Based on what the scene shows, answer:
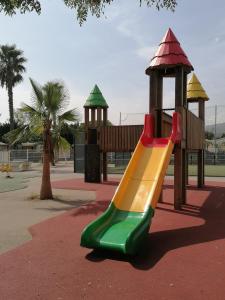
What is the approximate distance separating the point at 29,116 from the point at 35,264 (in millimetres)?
7845

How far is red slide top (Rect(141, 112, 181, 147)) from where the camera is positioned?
993 cm

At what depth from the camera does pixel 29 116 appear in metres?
12.8

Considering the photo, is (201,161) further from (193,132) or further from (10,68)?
(10,68)

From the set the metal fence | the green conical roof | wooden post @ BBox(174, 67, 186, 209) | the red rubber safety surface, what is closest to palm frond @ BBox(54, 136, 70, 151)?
wooden post @ BBox(174, 67, 186, 209)

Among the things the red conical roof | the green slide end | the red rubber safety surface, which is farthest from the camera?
the red conical roof

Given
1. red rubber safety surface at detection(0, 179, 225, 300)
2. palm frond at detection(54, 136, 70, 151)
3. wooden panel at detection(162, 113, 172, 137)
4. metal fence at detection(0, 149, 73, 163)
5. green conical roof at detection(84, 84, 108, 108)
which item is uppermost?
green conical roof at detection(84, 84, 108, 108)

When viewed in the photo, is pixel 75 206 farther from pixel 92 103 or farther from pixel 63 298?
pixel 92 103

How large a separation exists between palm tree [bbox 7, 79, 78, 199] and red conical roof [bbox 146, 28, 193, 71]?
347 cm

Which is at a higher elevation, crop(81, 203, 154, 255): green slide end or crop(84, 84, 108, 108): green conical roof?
crop(84, 84, 108, 108): green conical roof

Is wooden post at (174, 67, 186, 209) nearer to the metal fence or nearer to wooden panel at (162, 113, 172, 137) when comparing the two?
wooden panel at (162, 113, 172, 137)

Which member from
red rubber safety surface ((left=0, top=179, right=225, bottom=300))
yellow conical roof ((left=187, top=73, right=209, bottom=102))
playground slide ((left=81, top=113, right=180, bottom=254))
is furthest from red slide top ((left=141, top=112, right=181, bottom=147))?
yellow conical roof ((left=187, top=73, right=209, bottom=102))

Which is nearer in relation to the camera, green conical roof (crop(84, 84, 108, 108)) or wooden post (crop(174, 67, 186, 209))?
wooden post (crop(174, 67, 186, 209))

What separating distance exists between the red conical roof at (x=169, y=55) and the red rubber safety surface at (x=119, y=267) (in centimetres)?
477

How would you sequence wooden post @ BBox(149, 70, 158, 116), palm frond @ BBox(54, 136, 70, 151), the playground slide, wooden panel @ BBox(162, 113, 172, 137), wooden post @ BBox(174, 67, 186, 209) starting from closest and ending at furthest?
the playground slide
wooden post @ BBox(174, 67, 186, 209)
wooden post @ BBox(149, 70, 158, 116)
wooden panel @ BBox(162, 113, 172, 137)
palm frond @ BBox(54, 136, 70, 151)
